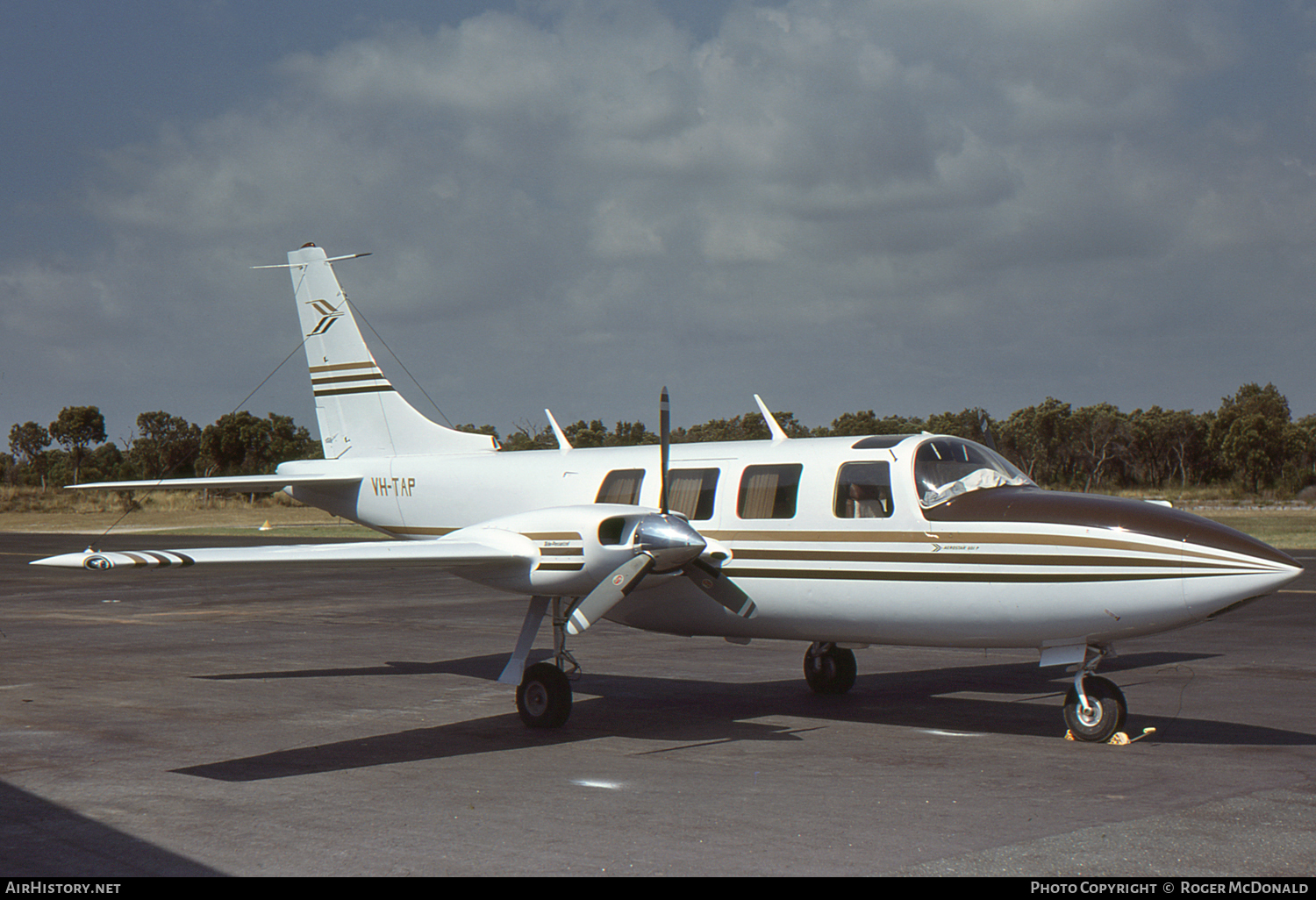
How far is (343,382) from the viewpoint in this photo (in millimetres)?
16172

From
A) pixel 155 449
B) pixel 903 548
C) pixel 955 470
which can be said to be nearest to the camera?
pixel 903 548

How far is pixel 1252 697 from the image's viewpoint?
1220 cm

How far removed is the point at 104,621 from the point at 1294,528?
4378 centimetres

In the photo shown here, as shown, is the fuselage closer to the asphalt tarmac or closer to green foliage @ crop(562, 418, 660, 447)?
the asphalt tarmac

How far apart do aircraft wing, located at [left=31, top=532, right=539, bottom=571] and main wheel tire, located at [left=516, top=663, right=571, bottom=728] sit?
114cm

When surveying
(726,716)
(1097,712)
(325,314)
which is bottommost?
(726,716)

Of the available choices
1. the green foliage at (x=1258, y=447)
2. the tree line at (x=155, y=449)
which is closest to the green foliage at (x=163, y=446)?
the tree line at (x=155, y=449)

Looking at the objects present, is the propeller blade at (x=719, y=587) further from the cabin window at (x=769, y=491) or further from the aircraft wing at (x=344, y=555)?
the aircraft wing at (x=344, y=555)

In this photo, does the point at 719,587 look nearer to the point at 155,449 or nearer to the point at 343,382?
the point at 343,382

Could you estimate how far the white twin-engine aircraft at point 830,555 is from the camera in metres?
9.31

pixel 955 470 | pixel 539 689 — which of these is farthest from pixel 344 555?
pixel 955 470

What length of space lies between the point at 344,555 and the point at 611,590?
7.83ft

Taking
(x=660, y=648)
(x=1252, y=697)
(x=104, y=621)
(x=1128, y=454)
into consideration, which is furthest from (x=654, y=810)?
(x=1128, y=454)

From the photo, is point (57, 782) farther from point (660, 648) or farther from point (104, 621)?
point (104, 621)
